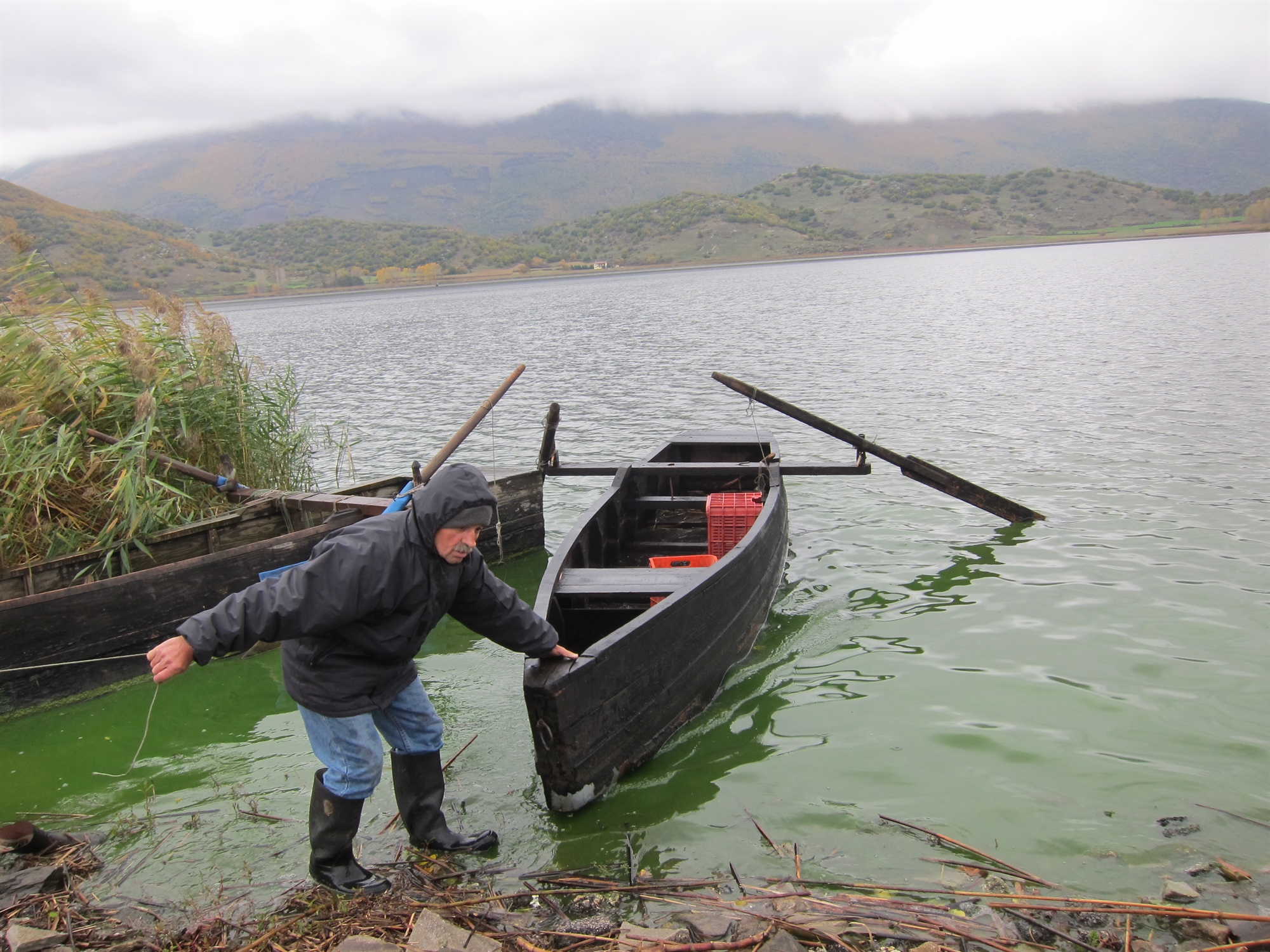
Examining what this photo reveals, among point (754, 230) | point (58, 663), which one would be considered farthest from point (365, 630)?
point (754, 230)

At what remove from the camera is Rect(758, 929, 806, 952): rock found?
3.64 metres

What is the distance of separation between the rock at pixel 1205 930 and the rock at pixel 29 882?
5.56 meters

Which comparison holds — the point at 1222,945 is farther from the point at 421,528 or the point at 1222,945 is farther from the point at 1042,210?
the point at 1042,210

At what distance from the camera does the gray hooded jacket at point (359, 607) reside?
351 cm

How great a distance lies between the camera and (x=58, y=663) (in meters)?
6.59

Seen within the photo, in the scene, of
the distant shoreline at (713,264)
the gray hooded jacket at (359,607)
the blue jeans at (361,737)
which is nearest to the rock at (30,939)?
the blue jeans at (361,737)

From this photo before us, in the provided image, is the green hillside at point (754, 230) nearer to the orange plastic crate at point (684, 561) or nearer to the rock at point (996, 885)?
the orange plastic crate at point (684, 561)

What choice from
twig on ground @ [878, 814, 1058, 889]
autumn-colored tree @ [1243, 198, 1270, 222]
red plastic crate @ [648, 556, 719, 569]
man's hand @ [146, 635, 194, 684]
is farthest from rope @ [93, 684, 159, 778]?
autumn-colored tree @ [1243, 198, 1270, 222]

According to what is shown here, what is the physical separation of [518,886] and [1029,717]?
13.5 feet

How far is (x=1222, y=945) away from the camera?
3.89m

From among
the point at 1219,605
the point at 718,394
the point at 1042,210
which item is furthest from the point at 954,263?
the point at 1219,605

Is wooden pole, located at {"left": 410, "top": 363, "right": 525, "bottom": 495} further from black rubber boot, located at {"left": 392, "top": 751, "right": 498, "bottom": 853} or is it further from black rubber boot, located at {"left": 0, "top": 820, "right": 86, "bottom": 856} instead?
black rubber boot, located at {"left": 0, "top": 820, "right": 86, "bottom": 856}

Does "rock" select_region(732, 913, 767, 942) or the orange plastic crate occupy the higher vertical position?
the orange plastic crate

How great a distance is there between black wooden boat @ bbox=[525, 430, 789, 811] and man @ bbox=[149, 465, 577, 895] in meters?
0.51
